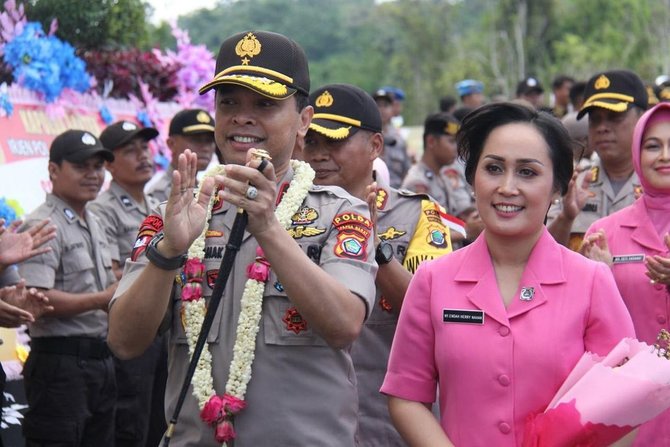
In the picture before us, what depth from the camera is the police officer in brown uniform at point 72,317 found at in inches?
252

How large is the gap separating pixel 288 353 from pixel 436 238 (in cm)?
176

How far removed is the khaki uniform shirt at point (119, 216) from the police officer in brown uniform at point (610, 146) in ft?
10.1

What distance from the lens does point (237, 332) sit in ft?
10.6

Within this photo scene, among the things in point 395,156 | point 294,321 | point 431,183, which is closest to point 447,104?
point 395,156

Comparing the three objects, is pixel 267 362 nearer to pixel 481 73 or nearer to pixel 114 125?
pixel 114 125

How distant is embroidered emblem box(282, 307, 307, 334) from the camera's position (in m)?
3.24

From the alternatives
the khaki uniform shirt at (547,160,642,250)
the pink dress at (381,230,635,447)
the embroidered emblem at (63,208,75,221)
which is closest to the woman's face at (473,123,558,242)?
the pink dress at (381,230,635,447)

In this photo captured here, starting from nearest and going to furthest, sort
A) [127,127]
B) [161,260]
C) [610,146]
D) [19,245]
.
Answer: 1. [161,260]
2. [19,245]
3. [610,146]
4. [127,127]

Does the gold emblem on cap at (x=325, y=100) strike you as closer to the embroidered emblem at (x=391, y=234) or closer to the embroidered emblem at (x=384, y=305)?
the embroidered emblem at (x=391, y=234)

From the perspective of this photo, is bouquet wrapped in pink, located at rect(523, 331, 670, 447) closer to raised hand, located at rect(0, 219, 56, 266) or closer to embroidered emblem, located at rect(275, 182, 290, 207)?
embroidered emblem, located at rect(275, 182, 290, 207)

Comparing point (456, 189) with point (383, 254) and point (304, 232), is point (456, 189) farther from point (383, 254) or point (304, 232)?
point (304, 232)

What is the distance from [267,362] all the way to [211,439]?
11.5 inches

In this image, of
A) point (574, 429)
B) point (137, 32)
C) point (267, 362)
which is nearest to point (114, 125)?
point (137, 32)

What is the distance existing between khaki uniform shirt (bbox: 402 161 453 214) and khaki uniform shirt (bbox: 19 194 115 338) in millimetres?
3502
